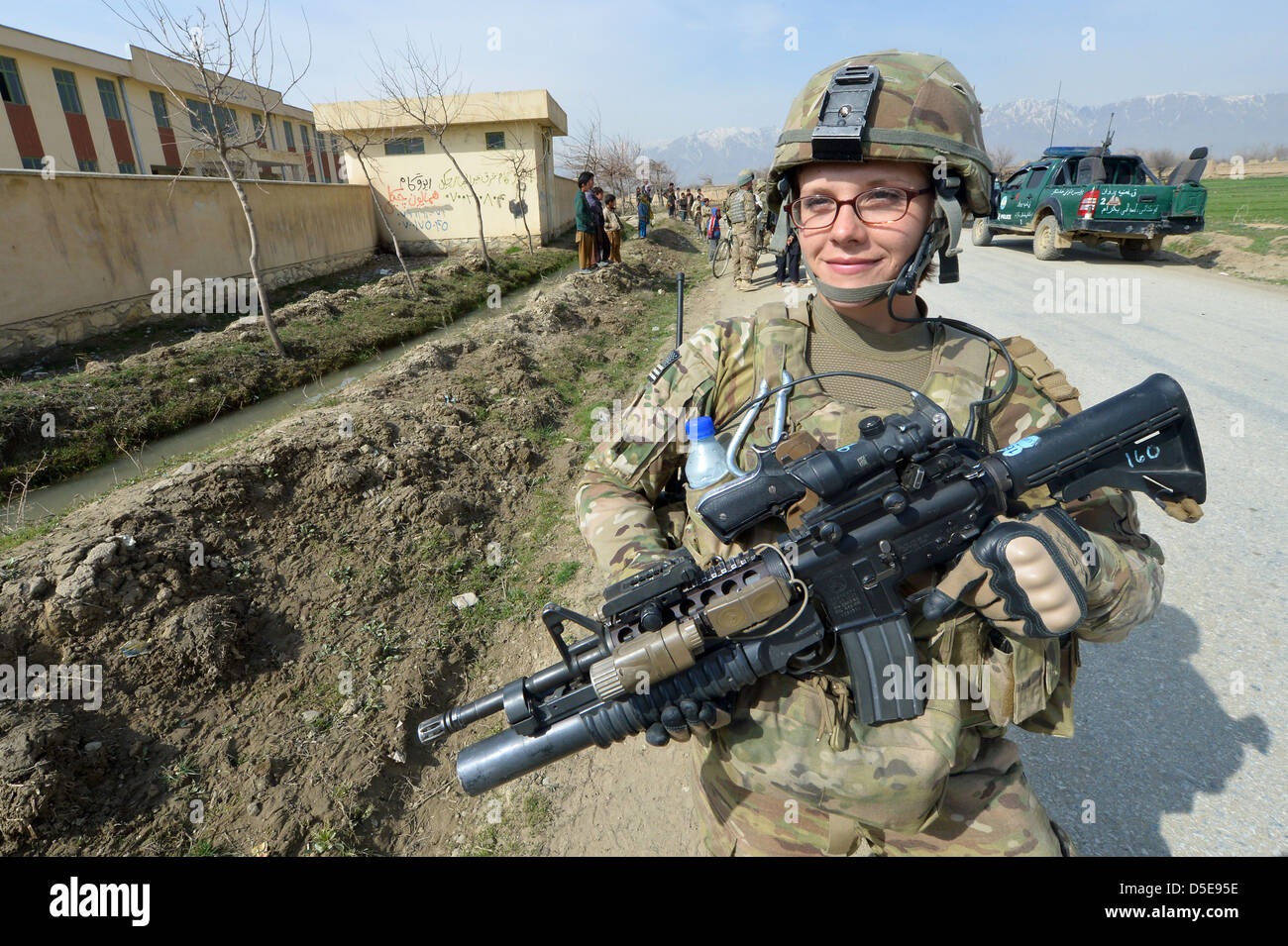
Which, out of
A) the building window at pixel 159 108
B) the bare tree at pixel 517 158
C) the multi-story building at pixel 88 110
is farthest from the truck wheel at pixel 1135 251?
the building window at pixel 159 108

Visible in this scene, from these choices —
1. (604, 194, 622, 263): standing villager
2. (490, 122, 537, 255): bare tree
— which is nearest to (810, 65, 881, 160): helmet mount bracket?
(604, 194, 622, 263): standing villager

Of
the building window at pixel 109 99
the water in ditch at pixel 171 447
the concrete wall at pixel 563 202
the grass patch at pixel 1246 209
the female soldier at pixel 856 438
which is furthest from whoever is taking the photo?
the concrete wall at pixel 563 202

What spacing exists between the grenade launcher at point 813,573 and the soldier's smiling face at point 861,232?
1.39ft

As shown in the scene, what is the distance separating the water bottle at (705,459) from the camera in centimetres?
167

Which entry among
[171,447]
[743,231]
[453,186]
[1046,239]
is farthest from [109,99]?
[1046,239]

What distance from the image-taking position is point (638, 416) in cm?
186

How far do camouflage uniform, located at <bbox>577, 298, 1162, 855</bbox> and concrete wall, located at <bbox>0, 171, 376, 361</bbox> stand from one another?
10145 millimetres

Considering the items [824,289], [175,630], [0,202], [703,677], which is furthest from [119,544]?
[0,202]

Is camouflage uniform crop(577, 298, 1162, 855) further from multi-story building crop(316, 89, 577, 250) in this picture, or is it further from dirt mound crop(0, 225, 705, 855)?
multi-story building crop(316, 89, 577, 250)

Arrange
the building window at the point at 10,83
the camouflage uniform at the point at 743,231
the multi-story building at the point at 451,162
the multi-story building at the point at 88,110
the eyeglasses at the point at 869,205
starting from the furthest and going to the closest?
1. the multi-story building at the point at 88,110
2. the building window at the point at 10,83
3. the multi-story building at the point at 451,162
4. the camouflage uniform at the point at 743,231
5. the eyeglasses at the point at 869,205

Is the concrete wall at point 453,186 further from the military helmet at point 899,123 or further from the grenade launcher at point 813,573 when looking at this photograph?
the grenade launcher at point 813,573

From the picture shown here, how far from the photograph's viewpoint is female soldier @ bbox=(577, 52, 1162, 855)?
5.21 feet
